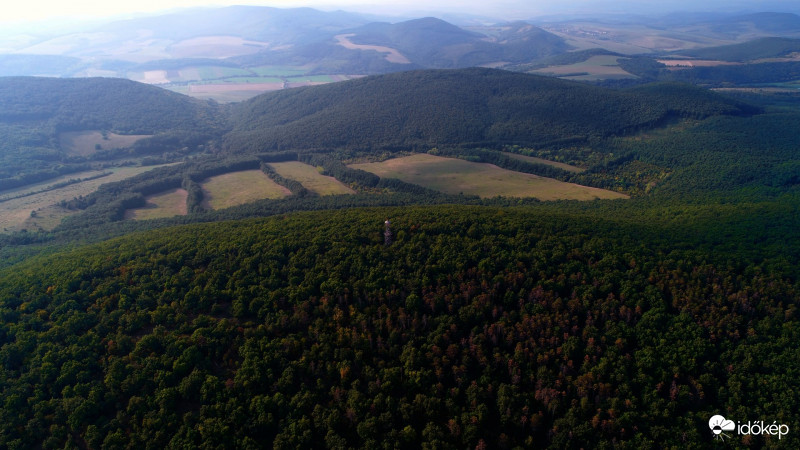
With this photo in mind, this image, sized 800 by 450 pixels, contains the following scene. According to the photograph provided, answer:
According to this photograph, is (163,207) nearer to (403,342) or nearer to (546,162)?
(403,342)

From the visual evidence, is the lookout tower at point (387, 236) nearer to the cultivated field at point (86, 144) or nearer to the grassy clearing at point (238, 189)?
the grassy clearing at point (238, 189)

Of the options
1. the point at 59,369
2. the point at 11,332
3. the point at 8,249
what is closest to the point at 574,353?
the point at 59,369

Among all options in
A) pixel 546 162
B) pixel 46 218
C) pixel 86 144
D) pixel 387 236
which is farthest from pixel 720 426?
pixel 86 144

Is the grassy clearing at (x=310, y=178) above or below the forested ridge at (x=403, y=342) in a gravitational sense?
above

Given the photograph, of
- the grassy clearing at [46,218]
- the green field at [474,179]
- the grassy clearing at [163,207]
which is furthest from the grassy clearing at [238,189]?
the grassy clearing at [46,218]

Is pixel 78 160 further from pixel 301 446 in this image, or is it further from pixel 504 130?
pixel 301 446

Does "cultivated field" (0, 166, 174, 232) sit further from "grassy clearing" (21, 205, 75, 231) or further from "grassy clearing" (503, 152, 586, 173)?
"grassy clearing" (503, 152, 586, 173)
